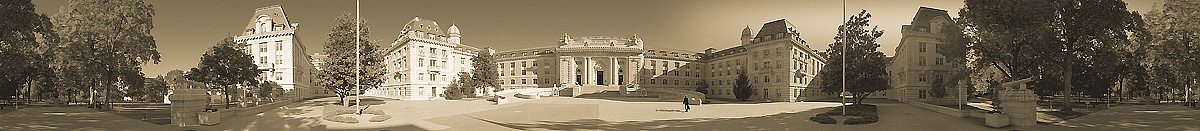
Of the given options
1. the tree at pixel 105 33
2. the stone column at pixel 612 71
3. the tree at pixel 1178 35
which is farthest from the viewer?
the stone column at pixel 612 71

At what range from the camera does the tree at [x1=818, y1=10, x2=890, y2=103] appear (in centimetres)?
3136

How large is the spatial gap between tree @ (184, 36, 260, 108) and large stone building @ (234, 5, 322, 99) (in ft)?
13.1

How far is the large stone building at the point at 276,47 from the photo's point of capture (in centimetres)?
4056

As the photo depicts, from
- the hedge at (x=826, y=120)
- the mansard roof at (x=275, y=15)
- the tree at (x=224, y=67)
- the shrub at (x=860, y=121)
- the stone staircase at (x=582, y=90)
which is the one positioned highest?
the mansard roof at (x=275, y=15)

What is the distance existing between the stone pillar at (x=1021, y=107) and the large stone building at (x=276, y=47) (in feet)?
132

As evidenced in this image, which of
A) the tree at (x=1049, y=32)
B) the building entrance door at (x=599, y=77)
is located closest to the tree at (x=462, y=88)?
the building entrance door at (x=599, y=77)

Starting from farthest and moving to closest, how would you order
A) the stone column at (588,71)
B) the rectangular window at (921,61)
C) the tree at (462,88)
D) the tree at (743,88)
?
the stone column at (588,71), the tree at (462,88), the tree at (743,88), the rectangular window at (921,61)

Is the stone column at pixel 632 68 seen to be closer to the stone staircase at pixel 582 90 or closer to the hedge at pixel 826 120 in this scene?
the stone staircase at pixel 582 90

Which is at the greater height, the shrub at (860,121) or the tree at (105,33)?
the tree at (105,33)

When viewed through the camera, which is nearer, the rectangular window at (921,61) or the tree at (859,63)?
the rectangular window at (921,61)

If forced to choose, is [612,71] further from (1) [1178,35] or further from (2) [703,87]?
(1) [1178,35]

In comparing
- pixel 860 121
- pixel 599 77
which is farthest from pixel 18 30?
pixel 599 77

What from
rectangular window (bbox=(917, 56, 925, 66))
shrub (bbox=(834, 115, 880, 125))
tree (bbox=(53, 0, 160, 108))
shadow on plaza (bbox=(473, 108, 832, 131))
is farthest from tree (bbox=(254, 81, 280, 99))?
rectangular window (bbox=(917, 56, 925, 66))

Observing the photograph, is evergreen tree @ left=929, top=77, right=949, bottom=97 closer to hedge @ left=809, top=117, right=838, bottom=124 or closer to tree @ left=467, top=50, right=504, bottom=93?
hedge @ left=809, top=117, right=838, bottom=124
